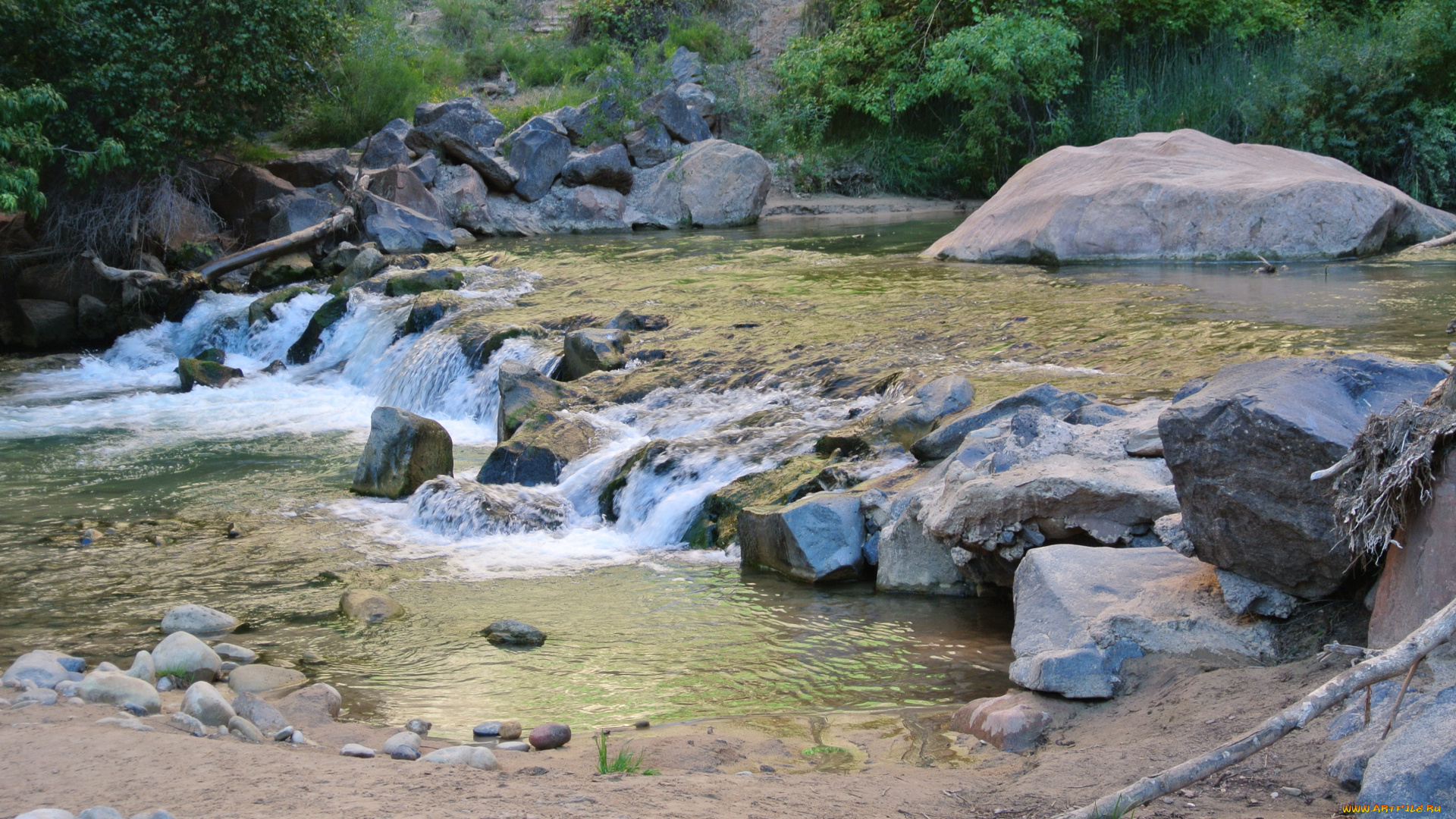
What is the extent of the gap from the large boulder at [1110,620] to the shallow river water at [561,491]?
1.25 feet

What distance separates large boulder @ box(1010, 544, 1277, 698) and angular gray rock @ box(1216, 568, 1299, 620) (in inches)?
2.1

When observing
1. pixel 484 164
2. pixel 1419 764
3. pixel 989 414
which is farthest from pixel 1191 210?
pixel 484 164

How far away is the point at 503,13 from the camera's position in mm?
30156

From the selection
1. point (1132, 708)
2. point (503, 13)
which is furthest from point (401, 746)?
point (503, 13)

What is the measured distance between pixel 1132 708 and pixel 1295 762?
82 centimetres

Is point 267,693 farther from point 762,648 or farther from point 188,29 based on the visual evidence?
point 188,29

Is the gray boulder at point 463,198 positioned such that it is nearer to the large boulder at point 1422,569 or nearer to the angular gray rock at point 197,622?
the angular gray rock at point 197,622

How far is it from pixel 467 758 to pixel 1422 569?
2857 millimetres

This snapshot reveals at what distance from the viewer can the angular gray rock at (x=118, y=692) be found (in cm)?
390

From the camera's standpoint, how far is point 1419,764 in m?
2.49

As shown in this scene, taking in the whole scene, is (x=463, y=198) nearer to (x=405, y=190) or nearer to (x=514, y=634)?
(x=405, y=190)

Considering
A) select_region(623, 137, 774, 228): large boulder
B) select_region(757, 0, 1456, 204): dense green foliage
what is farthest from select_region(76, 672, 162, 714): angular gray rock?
select_region(623, 137, 774, 228): large boulder

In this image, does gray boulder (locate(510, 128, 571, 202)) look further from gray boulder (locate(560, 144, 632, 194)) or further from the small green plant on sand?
the small green plant on sand

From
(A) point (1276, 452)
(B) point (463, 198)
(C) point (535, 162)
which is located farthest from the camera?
(C) point (535, 162)
